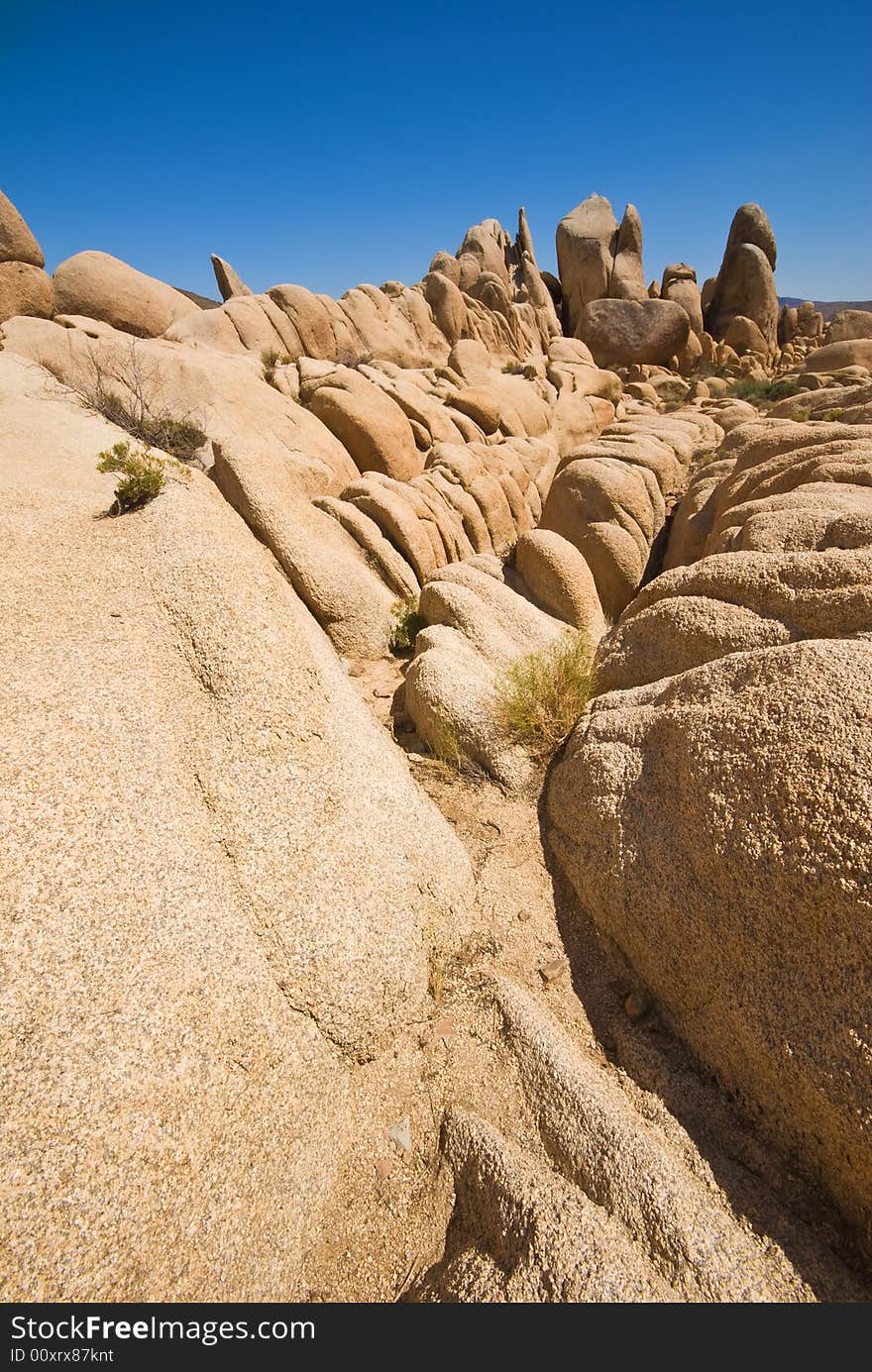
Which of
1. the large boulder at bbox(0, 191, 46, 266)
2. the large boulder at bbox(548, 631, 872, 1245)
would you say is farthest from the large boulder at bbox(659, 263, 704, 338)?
the large boulder at bbox(548, 631, 872, 1245)

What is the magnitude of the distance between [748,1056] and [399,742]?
3.36 meters

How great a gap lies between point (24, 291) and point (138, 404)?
6.63 m

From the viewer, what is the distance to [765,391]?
23375 millimetres

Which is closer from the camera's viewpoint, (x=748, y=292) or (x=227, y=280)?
(x=227, y=280)

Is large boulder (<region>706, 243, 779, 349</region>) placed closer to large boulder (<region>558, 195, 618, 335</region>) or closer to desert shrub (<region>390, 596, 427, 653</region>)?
large boulder (<region>558, 195, 618, 335</region>)

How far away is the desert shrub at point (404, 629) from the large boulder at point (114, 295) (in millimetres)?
13808

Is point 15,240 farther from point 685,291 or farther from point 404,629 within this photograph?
point 685,291

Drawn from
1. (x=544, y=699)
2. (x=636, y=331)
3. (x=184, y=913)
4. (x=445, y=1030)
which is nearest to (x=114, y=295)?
(x=544, y=699)

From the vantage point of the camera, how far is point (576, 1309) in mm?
1933

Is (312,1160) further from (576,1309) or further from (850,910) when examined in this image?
(850,910)

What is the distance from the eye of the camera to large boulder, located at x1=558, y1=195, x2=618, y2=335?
33.1m

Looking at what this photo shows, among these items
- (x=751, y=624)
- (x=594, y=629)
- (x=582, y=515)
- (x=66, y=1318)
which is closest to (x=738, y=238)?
(x=582, y=515)

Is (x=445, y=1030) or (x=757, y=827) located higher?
(x=757, y=827)

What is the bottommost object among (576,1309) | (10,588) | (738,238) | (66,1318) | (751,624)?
(576,1309)
